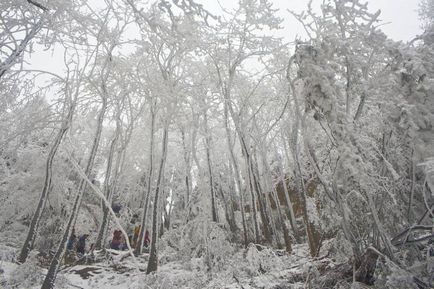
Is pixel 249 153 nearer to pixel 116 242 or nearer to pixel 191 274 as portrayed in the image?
A: pixel 191 274

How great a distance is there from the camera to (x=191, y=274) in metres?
9.12

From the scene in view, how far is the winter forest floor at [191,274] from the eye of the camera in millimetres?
7159

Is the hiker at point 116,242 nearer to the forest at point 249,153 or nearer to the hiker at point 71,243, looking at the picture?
the forest at point 249,153

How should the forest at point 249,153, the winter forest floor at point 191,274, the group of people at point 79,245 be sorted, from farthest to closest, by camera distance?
the group of people at point 79,245 → the winter forest floor at point 191,274 → the forest at point 249,153

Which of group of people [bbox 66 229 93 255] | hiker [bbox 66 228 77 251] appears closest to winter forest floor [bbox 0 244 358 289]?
group of people [bbox 66 229 93 255]

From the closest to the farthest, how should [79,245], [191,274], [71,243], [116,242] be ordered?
[191,274]
[79,245]
[116,242]
[71,243]

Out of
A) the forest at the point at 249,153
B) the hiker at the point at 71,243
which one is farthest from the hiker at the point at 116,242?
the hiker at the point at 71,243

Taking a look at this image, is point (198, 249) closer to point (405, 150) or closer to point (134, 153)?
point (405, 150)

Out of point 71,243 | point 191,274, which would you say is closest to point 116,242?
point 71,243

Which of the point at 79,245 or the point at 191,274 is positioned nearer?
the point at 191,274

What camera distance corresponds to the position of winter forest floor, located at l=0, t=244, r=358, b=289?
282 inches

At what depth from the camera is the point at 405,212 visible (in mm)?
4348

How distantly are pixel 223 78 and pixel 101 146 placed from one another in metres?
11.9

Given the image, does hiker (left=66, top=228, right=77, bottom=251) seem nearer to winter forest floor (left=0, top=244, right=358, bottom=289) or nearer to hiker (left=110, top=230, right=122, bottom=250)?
hiker (left=110, top=230, right=122, bottom=250)
